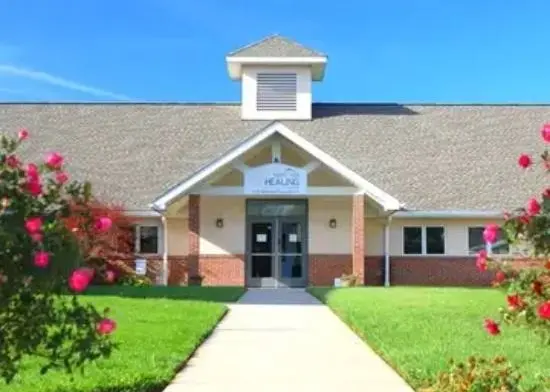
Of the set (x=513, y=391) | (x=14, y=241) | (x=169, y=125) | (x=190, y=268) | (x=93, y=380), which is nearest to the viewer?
(x=14, y=241)

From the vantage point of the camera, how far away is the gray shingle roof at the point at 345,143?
95.9ft

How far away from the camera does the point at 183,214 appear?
28.8 m

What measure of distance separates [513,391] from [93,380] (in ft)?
13.5

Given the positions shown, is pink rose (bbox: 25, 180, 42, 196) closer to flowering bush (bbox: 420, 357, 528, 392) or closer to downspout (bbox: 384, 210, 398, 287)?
flowering bush (bbox: 420, 357, 528, 392)

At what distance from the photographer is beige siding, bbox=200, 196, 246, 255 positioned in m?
28.6

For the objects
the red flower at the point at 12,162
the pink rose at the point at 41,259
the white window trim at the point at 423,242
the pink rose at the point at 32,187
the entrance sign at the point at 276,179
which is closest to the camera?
the pink rose at the point at 41,259

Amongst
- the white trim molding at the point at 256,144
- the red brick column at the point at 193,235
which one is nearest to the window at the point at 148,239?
the red brick column at the point at 193,235

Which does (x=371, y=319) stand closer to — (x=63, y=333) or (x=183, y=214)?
(x=63, y=333)

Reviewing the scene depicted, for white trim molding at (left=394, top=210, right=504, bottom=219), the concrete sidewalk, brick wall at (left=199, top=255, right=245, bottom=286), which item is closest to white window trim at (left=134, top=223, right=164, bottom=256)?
brick wall at (left=199, top=255, right=245, bottom=286)

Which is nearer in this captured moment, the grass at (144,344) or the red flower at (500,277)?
the red flower at (500,277)

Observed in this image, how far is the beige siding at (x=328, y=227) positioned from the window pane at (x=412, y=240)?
6.26 feet

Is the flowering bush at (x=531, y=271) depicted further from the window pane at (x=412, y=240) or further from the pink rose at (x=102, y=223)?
the window pane at (x=412, y=240)

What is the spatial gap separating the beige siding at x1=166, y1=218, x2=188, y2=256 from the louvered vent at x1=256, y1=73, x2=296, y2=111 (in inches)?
243

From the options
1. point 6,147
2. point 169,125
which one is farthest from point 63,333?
point 169,125
